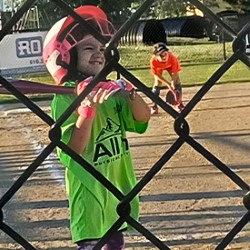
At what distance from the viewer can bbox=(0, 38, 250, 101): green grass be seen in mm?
15180

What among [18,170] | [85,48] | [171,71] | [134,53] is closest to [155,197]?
[18,170]

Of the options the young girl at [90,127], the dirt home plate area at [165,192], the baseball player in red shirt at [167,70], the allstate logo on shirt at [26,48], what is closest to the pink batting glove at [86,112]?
the young girl at [90,127]

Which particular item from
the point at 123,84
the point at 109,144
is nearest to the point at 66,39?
the point at 123,84

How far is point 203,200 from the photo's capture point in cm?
517

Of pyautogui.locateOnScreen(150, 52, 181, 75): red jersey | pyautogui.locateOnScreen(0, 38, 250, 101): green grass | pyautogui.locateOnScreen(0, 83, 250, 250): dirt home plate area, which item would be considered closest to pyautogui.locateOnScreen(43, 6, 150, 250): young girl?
pyautogui.locateOnScreen(0, 83, 250, 250): dirt home plate area

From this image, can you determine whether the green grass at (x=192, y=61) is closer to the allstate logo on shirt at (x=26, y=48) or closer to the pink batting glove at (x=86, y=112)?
the allstate logo on shirt at (x=26, y=48)

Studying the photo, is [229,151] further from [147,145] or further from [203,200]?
[203,200]

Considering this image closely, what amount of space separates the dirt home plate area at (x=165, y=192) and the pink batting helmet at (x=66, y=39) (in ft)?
6.53

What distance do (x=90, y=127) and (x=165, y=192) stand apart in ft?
10.3

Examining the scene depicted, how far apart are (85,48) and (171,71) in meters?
→ 8.06

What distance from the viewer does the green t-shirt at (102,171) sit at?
8.28 ft

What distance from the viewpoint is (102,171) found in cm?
255

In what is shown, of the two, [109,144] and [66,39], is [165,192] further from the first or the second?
[66,39]

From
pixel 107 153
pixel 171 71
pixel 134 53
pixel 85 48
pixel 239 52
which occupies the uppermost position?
pixel 239 52
